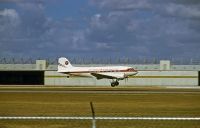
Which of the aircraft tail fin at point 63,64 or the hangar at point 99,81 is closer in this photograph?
the hangar at point 99,81

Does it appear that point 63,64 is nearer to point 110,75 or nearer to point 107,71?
point 107,71

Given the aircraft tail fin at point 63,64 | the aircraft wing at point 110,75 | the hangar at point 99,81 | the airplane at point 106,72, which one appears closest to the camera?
the airplane at point 106,72

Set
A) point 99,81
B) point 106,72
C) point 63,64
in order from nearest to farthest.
Result: point 106,72 → point 99,81 → point 63,64

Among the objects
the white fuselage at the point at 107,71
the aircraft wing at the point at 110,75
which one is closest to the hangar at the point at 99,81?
the white fuselage at the point at 107,71

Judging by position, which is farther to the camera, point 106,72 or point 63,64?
point 63,64

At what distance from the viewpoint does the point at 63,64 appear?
121625mm

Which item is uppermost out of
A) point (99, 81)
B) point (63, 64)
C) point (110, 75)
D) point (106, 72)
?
point (63, 64)

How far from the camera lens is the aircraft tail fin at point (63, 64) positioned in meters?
120

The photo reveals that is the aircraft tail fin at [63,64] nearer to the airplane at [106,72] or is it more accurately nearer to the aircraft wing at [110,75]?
the airplane at [106,72]

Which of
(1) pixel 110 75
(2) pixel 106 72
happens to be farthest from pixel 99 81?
(1) pixel 110 75

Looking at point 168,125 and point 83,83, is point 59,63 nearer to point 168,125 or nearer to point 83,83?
point 83,83

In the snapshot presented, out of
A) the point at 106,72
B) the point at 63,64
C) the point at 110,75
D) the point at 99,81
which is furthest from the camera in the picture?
the point at 63,64

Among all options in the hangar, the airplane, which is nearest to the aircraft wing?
the airplane

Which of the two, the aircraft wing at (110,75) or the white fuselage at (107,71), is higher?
the white fuselage at (107,71)
